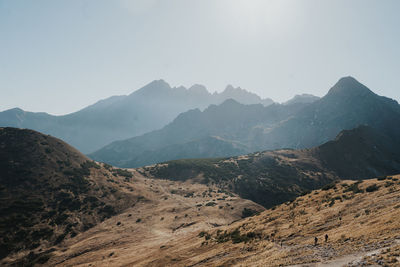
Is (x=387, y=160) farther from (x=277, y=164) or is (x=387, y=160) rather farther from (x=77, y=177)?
(x=77, y=177)

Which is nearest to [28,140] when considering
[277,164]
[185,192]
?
[185,192]

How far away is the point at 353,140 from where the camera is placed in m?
167

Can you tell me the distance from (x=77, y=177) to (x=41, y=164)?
13063mm

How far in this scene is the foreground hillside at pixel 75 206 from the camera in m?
48.1

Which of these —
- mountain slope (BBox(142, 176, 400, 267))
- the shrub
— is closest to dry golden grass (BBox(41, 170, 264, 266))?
mountain slope (BBox(142, 176, 400, 267))

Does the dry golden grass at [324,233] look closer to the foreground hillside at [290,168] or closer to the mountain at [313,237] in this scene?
the mountain at [313,237]

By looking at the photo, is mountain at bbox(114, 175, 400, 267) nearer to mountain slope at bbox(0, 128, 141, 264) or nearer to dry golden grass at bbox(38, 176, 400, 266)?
dry golden grass at bbox(38, 176, 400, 266)

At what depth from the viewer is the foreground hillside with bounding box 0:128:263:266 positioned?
48.1 metres

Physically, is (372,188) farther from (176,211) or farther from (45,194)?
(45,194)

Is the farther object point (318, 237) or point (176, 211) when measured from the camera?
point (176, 211)

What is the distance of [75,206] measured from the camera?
63750 millimetres

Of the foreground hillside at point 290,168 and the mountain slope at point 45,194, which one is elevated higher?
the mountain slope at point 45,194

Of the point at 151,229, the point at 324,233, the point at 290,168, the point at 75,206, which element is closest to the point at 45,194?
the point at 75,206

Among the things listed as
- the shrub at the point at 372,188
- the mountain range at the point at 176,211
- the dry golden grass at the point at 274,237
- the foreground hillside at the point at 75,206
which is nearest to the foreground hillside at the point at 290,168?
the mountain range at the point at 176,211
